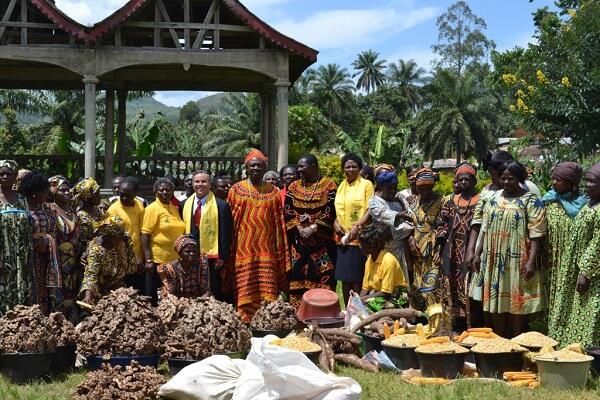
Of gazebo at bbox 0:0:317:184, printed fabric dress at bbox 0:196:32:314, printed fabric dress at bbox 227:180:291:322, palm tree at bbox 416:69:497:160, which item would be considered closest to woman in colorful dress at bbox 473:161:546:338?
printed fabric dress at bbox 227:180:291:322

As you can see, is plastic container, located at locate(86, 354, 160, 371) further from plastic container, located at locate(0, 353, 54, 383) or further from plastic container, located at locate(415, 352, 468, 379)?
plastic container, located at locate(415, 352, 468, 379)

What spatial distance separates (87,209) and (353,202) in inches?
105

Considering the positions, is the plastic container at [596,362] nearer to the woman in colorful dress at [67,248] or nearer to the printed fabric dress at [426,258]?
the printed fabric dress at [426,258]

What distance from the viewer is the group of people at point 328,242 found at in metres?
6.68

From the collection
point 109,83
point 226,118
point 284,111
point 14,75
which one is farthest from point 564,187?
point 226,118

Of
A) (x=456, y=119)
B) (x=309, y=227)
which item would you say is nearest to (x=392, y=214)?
(x=309, y=227)

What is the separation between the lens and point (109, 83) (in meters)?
17.8

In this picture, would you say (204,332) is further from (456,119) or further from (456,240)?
(456,119)

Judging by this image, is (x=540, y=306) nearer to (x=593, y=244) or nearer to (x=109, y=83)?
(x=593, y=244)

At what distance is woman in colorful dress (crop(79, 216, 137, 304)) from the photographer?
23.3 ft

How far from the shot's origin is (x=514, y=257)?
6957 millimetres

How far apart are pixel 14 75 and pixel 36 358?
13.3m

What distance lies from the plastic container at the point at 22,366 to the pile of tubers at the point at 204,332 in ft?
3.09

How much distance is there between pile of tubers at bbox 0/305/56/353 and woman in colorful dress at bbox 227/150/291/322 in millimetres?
2325
